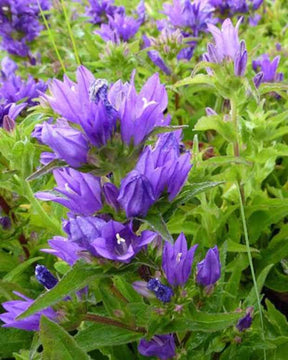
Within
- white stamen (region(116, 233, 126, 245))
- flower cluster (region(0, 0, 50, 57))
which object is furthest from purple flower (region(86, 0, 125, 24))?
white stamen (region(116, 233, 126, 245))

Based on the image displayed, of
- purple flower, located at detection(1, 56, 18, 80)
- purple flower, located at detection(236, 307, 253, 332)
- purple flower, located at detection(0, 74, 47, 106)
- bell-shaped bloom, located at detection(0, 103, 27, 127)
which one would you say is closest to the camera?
purple flower, located at detection(236, 307, 253, 332)

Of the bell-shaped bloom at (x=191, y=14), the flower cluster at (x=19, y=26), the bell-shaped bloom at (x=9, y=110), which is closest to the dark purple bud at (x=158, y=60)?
the bell-shaped bloom at (x=191, y=14)

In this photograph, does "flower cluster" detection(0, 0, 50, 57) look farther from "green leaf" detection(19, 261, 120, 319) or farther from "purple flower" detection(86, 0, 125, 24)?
"green leaf" detection(19, 261, 120, 319)

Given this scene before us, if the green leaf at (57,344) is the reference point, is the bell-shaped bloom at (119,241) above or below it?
above

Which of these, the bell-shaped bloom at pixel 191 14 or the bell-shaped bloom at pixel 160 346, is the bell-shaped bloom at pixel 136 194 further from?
the bell-shaped bloom at pixel 191 14

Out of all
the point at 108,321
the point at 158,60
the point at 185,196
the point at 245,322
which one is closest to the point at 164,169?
the point at 185,196

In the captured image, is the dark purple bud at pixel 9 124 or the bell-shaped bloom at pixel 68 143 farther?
the dark purple bud at pixel 9 124
